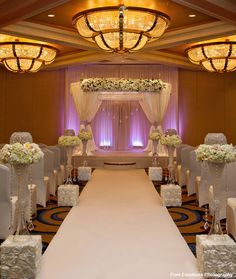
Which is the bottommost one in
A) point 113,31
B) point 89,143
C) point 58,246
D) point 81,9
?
point 58,246

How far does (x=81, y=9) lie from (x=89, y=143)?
6.02 m

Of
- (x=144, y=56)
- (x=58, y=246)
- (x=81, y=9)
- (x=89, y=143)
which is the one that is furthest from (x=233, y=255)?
(x=89, y=143)

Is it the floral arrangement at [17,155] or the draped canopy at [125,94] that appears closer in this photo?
the floral arrangement at [17,155]

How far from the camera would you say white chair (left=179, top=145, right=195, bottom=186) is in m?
8.12

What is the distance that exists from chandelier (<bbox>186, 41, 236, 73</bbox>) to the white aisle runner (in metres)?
4.41

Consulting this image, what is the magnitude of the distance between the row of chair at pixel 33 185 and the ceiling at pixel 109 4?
2528 millimetres

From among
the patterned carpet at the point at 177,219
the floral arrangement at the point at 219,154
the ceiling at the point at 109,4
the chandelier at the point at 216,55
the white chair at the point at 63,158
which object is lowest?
the patterned carpet at the point at 177,219

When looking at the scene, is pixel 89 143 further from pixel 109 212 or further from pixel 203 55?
pixel 109 212

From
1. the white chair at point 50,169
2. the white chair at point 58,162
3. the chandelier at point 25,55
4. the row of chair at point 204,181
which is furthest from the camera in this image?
the chandelier at point 25,55

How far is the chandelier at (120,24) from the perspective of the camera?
687 centimetres

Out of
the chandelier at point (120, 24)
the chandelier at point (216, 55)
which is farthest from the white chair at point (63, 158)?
the chandelier at point (216, 55)

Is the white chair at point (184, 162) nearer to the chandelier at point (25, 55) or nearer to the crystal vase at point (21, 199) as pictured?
the chandelier at point (25, 55)

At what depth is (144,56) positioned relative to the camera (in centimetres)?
1157

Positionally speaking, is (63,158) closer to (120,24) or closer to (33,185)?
(33,185)
